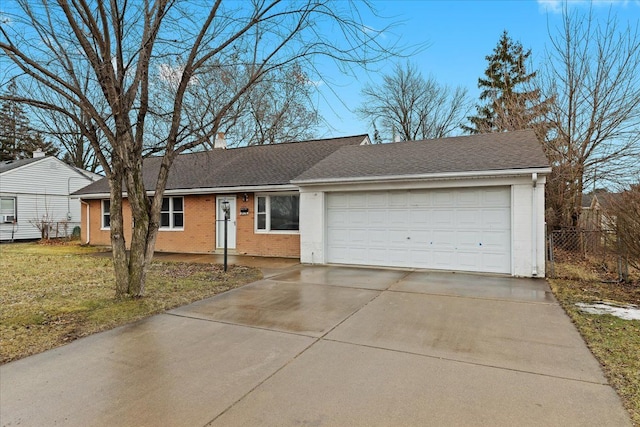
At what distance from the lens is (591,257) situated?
392 inches

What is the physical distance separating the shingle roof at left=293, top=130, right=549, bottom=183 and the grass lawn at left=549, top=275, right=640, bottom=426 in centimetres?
268

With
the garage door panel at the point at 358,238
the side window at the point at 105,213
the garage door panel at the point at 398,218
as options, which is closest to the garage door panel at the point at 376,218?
the garage door panel at the point at 398,218

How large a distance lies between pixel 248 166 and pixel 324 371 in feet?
38.1

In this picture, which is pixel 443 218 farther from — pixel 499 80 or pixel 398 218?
pixel 499 80

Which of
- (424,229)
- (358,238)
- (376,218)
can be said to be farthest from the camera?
(358,238)

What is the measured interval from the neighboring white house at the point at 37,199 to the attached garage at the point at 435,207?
1688 cm

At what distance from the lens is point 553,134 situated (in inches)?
548

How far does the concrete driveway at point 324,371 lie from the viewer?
283cm

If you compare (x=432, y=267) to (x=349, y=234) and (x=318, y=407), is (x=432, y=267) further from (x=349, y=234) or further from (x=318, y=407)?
(x=318, y=407)

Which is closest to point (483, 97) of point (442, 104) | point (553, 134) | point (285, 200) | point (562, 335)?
point (442, 104)

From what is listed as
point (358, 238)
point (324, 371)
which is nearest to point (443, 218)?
point (358, 238)

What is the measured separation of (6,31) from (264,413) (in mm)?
6612

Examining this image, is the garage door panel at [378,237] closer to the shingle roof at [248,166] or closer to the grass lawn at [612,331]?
the shingle roof at [248,166]

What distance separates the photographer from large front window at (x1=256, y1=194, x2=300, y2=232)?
39.7ft
